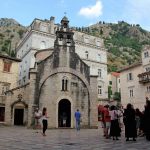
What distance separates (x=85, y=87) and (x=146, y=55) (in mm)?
22680

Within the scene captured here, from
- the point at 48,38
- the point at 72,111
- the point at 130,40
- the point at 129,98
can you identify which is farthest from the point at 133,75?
the point at 130,40

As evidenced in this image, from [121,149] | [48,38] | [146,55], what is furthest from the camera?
[48,38]

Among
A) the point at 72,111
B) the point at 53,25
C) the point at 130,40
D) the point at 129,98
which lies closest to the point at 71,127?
the point at 72,111

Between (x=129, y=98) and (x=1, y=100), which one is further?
(x=129, y=98)

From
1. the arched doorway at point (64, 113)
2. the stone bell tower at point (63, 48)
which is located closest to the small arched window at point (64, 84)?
the arched doorway at point (64, 113)

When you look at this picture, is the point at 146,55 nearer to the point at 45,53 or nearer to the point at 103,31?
the point at 45,53

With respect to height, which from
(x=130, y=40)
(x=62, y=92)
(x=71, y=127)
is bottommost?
(x=71, y=127)

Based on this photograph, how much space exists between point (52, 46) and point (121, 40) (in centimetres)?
8894

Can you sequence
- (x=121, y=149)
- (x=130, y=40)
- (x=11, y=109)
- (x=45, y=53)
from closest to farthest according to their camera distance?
(x=121, y=149), (x=11, y=109), (x=45, y=53), (x=130, y=40)

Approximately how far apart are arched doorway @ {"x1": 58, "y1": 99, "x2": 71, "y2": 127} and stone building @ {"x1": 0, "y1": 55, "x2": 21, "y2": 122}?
40.8ft

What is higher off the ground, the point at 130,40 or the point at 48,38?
the point at 130,40

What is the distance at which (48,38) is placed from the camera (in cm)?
5391

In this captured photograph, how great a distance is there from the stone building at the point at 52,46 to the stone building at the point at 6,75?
1240 cm

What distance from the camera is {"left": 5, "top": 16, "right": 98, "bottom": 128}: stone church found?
25453mm
